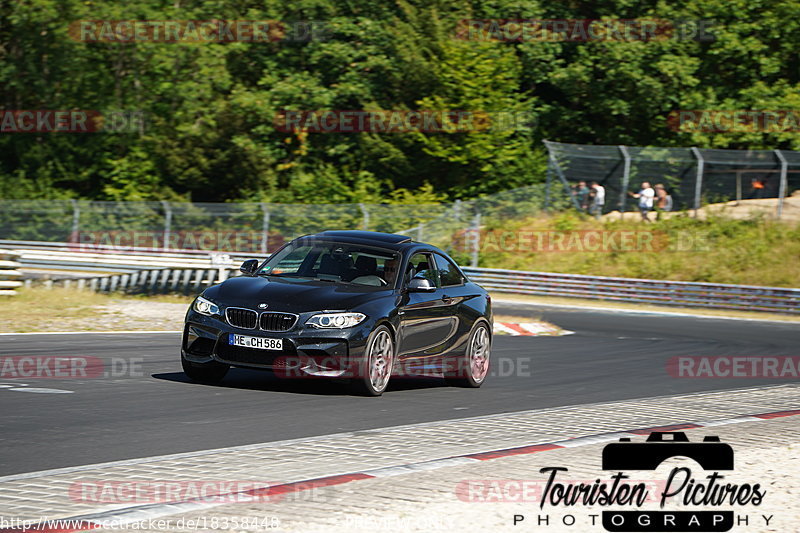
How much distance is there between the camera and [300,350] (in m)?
10.3

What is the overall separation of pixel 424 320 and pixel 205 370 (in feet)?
7.27

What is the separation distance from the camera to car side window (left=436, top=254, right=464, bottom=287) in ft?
40.5

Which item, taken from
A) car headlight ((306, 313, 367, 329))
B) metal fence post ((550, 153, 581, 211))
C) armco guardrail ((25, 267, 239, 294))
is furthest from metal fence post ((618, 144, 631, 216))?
car headlight ((306, 313, 367, 329))

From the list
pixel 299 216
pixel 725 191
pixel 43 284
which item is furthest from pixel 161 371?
pixel 725 191

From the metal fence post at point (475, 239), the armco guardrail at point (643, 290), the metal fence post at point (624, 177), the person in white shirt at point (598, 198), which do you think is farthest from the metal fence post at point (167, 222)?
the metal fence post at point (624, 177)

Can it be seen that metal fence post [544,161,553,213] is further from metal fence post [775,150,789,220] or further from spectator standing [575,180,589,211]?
metal fence post [775,150,789,220]

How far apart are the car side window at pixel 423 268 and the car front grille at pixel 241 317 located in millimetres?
1851

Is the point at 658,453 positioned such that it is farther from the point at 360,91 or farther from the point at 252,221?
the point at 360,91

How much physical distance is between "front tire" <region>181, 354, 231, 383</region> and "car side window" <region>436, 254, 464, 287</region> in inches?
102

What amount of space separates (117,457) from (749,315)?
1008 inches

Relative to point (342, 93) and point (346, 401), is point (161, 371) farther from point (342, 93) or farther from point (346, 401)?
point (342, 93)

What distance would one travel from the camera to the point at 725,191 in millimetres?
36094

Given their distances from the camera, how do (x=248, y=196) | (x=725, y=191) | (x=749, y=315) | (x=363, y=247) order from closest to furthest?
(x=363, y=247), (x=749, y=315), (x=725, y=191), (x=248, y=196)

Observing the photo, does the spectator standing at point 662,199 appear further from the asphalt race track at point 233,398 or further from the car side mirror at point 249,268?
the car side mirror at point 249,268
